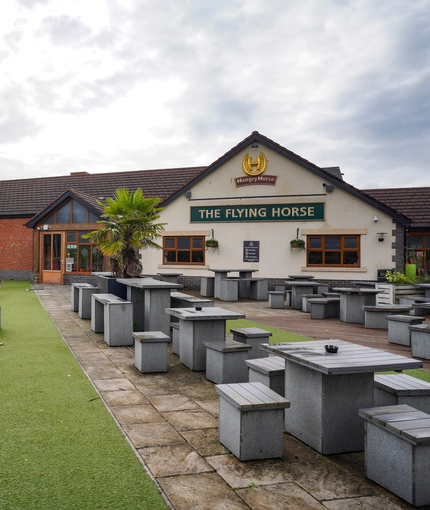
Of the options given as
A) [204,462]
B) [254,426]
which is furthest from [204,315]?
[204,462]

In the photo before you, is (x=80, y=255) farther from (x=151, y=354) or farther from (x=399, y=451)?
(x=399, y=451)

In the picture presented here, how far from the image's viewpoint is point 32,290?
19.3 metres

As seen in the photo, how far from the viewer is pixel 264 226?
20.1 metres

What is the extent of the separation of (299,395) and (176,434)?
1.17 m

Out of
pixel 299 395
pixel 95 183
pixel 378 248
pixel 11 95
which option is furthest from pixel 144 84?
pixel 95 183

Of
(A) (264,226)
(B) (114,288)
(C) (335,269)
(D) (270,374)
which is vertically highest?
(A) (264,226)

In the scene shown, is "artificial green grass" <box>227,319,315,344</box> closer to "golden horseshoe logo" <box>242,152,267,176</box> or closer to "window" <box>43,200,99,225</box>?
"golden horseshoe logo" <box>242,152,267,176</box>

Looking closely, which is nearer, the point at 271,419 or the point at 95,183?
the point at 271,419

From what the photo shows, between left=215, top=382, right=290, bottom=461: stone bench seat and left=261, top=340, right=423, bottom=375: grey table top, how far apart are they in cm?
40

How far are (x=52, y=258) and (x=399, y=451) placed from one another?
887 inches

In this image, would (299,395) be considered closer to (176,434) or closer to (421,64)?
(176,434)

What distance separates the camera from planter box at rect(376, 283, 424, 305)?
13461 millimetres

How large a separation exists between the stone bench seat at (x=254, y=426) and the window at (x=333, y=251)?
16133 millimetres

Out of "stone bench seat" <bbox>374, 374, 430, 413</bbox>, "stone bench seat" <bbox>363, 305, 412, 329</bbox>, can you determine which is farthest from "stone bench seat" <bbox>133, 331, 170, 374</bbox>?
"stone bench seat" <bbox>363, 305, 412, 329</bbox>
